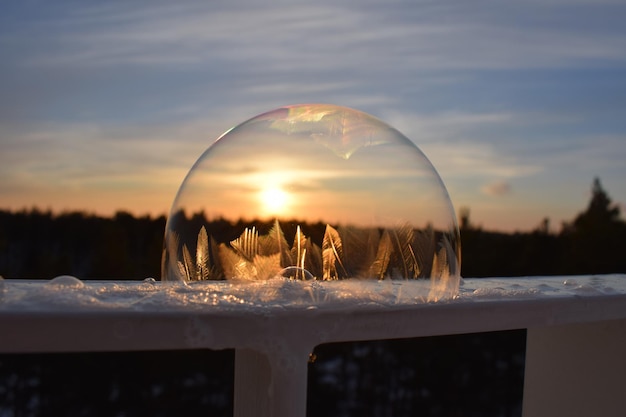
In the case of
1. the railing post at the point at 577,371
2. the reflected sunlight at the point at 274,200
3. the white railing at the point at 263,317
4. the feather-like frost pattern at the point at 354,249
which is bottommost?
the railing post at the point at 577,371

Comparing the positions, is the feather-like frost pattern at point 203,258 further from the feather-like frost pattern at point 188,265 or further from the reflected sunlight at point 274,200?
the reflected sunlight at point 274,200

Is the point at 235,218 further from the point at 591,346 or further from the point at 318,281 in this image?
the point at 591,346

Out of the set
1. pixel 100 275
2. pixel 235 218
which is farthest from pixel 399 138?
pixel 100 275

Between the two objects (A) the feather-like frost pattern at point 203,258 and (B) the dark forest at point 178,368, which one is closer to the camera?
(A) the feather-like frost pattern at point 203,258

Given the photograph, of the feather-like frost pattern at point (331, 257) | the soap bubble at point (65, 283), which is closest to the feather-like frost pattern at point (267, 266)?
the feather-like frost pattern at point (331, 257)

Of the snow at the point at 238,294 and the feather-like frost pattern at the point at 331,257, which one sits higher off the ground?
the feather-like frost pattern at the point at 331,257

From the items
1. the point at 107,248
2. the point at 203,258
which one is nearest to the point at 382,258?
the point at 203,258
